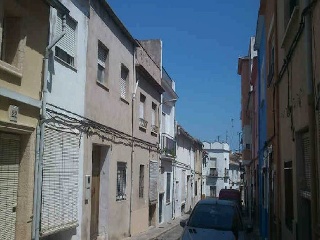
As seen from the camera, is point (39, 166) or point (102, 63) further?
point (102, 63)

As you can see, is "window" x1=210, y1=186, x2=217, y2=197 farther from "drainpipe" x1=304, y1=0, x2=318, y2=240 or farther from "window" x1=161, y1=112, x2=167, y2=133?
"drainpipe" x1=304, y1=0, x2=318, y2=240

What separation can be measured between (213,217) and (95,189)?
373cm

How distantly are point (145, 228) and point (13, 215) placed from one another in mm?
11151

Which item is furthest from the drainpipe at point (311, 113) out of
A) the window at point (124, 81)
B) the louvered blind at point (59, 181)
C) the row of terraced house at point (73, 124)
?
the window at point (124, 81)

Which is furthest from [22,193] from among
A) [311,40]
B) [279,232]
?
[279,232]

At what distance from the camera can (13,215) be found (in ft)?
25.5

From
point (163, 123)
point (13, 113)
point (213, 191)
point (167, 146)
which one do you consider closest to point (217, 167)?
point (213, 191)

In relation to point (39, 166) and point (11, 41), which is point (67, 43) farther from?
point (39, 166)

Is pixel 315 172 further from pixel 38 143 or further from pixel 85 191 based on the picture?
pixel 85 191

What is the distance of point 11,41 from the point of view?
7.65 m

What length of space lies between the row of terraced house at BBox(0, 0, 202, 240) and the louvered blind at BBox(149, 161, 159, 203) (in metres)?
0.05

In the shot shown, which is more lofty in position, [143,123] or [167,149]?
[143,123]

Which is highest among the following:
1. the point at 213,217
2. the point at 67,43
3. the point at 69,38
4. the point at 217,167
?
the point at 69,38

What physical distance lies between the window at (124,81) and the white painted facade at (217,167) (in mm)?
45564
